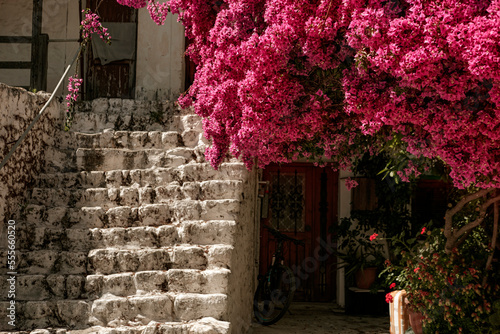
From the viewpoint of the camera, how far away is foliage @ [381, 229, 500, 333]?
5176 millimetres

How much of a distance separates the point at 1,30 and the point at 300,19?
8008mm

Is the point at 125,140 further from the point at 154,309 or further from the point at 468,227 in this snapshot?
the point at 468,227

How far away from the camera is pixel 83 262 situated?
18.2ft

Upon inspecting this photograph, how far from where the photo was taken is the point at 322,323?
26.2ft

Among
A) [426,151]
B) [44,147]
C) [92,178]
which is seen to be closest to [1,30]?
[44,147]

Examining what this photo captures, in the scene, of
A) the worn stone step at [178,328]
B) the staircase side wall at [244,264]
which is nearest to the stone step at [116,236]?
the staircase side wall at [244,264]

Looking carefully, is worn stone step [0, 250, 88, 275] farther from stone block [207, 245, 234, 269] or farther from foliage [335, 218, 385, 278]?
foliage [335, 218, 385, 278]

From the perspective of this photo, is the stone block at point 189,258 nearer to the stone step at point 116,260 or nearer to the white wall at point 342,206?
the stone step at point 116,260

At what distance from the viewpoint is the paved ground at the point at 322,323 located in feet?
24.4

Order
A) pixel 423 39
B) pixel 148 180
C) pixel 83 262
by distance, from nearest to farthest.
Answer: pixel 423 39 → pixel 83 262 → pixel 148 180

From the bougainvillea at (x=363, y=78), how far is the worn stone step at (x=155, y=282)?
1189mm

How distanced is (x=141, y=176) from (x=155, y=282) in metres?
1.59

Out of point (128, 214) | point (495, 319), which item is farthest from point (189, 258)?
point (495, 319)

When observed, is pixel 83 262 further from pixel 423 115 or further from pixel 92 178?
pixel 423 115
